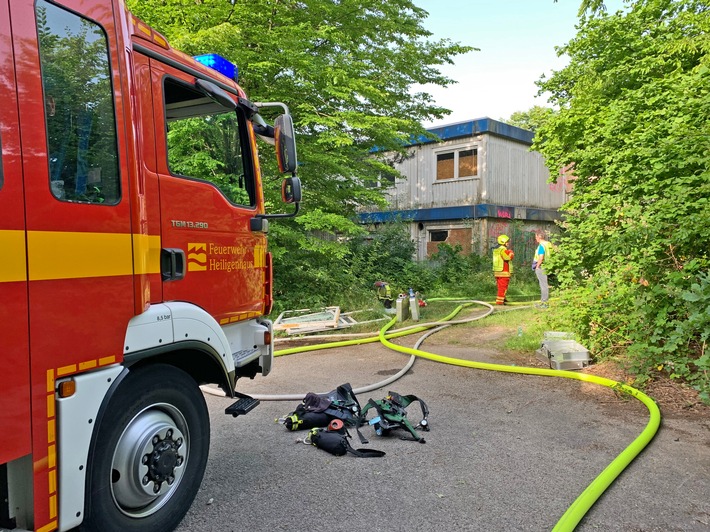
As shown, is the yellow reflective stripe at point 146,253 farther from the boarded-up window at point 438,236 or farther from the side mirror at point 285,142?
the boarded-up window at point 438,236

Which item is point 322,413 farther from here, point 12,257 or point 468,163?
point 468,163

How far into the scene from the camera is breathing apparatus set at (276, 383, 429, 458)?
3779mm

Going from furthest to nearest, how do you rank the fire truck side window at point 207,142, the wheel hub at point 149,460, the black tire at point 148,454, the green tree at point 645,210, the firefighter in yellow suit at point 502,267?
the firefighter in yellow suit at point 502,267 → the green tree at point 645,210 → the fire truck side window at point 207,142 → the wheel hub at point 149,460 → the black tire at point 148,454

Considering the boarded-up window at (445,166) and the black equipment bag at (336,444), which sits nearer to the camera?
the black equipment bag at (336,444)

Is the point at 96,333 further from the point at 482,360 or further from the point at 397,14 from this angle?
the point at 397,14

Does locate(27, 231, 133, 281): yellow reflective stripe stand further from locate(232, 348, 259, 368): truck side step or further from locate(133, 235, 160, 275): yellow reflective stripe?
locate(232, 348, 259, 368): truck side step

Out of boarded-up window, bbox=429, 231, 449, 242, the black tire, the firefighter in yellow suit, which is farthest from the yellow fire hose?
boarded-up window, bbox=429, 231, 449, 242

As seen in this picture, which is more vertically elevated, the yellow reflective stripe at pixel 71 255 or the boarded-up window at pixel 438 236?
the boarded-up window at pixel 438 236

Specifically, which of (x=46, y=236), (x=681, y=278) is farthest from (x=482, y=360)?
(x=46, y=236)

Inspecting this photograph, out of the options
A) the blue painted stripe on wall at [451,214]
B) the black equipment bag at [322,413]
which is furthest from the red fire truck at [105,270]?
the blue painted stripe on wall at [451,214]

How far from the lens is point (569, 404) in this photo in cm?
476

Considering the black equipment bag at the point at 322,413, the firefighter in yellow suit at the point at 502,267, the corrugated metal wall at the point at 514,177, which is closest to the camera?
the black equipment bag at the point at 322,413

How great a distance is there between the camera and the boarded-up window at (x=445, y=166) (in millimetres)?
17375

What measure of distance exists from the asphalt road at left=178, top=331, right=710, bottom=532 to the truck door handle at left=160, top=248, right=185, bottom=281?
1.42 meters
